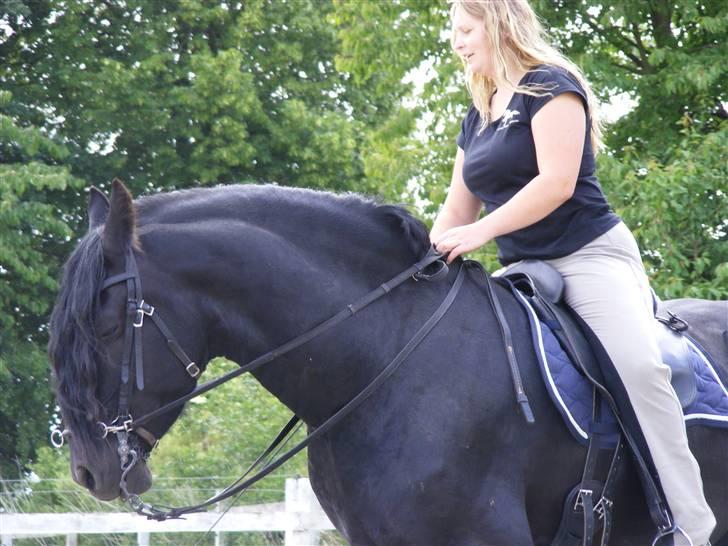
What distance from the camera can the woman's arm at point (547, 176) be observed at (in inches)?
153

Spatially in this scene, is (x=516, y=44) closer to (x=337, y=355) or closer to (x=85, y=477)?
(x=337, y=355)

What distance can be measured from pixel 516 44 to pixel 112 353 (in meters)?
1.86

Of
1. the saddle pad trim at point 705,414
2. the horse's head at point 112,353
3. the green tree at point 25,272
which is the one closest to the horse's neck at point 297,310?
the horse's head at point 112,353

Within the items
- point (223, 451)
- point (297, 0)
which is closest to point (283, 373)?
point (223, 451)

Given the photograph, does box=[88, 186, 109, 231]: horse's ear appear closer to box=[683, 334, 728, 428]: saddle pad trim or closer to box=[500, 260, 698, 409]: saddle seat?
box=[500, 260, 698, 409]: saddle seat

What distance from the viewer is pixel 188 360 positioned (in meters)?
3.52

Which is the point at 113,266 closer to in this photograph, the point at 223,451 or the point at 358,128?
the point at 223,451

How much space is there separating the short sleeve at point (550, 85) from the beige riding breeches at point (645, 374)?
24.1 inches

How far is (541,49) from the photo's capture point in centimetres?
415

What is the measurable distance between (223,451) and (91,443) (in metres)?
8.86

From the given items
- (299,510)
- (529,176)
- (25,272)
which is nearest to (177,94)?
(25,272)

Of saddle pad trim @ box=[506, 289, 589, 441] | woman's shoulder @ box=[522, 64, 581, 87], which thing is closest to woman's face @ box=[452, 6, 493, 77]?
woman's shoulder @ box=[522, 64, 581, 87]

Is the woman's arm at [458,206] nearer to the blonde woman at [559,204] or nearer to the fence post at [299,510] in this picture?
the blonde woman at [559,204]

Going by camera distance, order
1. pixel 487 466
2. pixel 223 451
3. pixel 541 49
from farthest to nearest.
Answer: pixel 223 451
pixel 541 49
pixel 487 466
